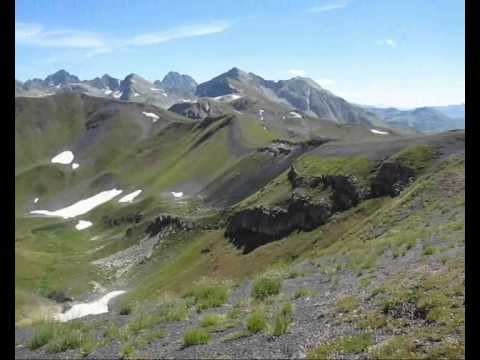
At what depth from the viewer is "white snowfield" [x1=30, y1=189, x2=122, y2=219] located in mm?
180925

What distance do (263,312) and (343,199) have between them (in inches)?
1809

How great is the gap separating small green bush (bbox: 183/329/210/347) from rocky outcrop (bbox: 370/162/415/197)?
45286 millimetres

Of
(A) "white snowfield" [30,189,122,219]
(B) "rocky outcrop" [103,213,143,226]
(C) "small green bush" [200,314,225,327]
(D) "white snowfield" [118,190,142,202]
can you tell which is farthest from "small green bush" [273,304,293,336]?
(A) "white snowfield" [30,189,122,219]

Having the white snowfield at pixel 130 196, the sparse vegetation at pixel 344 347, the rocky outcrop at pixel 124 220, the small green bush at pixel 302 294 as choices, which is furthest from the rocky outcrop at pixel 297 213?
the white snowfield at pixel 130 196

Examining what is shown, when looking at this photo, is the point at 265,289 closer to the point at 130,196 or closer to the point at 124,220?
the point at 124,220

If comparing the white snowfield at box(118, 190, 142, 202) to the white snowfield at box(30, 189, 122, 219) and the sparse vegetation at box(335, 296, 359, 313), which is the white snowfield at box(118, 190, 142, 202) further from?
the sparse vegetation at box(335, 296, 359, 313)

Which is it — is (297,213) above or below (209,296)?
above

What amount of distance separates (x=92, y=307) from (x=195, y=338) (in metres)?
57.6

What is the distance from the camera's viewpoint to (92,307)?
7156 cm

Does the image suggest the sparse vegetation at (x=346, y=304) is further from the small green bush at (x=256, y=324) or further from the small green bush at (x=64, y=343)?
the small green bush at (x=64, y=343)

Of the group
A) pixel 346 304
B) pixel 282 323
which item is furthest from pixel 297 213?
pixel 282 323

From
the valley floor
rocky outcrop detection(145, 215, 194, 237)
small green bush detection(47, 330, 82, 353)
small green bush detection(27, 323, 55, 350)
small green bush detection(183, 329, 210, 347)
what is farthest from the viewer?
rocky outcrop detection(145, 215, 194, 237)

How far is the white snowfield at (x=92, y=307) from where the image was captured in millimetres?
65875
